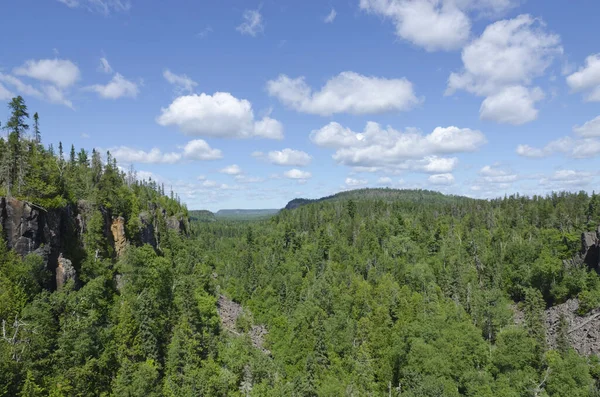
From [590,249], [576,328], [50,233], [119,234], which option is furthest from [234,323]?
[590,249]

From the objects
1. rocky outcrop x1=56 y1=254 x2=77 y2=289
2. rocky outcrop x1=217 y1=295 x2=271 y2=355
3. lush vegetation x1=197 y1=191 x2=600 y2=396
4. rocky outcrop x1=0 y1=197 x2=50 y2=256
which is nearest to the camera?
rocky outcrop x1=0 y1=197 x2=50 y2=256

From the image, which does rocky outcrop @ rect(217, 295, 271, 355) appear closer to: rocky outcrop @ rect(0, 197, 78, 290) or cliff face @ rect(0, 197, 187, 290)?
cliff face @ rect(0, 197, 187, 290)

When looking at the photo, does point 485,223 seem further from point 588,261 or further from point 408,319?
point 408,319

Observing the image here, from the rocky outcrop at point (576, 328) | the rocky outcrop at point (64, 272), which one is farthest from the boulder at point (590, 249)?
the rocky outcrop at point (64, 272)

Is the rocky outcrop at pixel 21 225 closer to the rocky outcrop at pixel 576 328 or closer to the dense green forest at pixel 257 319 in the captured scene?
the dense green forest at pixel 257 319

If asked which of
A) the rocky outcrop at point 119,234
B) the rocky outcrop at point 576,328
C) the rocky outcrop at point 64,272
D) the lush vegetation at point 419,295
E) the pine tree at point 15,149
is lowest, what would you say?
the rocky outcrop at point 576,328

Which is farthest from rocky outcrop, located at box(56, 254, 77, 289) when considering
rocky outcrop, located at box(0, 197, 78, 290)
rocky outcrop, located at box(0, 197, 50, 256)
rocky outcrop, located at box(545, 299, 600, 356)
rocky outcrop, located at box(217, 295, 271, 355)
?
rocky outcrop, located at box(545, 299, 600, 356)
